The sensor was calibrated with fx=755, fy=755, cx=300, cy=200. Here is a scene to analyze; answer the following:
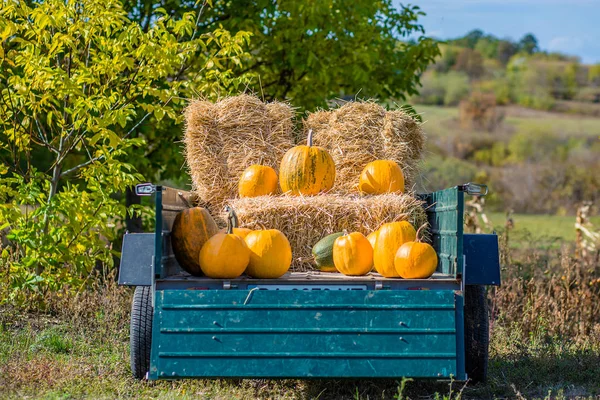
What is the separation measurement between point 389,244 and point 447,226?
1.25 ft

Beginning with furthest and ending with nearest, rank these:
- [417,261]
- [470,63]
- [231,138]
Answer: [470,63] < [231,138] < [417,261]

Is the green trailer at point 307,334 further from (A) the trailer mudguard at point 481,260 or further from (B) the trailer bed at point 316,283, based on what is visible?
(A) the trailer mudguard at point 481,260

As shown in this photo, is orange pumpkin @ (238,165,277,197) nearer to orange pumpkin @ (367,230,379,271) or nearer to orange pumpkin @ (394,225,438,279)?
orange pumpkin @ (367,230,379,271)

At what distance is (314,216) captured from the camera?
5332mm

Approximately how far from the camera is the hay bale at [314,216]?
17.4 feet

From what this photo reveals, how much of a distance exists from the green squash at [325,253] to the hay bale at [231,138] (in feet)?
4.30

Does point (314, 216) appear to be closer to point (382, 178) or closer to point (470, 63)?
point (382, 178)

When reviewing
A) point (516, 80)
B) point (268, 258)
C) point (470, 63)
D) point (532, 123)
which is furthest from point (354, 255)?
point (470, 63)

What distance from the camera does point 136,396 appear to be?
180 inches

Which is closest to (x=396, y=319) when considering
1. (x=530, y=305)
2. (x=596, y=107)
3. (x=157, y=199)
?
(x=157, y=199)

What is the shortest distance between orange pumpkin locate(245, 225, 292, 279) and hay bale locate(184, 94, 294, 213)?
63.4 inches

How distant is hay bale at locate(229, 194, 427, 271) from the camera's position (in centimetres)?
530

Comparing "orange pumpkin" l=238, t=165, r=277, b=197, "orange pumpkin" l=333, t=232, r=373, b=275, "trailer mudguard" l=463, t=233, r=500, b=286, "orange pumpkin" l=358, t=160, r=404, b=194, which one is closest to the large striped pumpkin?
"orange pumpkin" l=238, t=165, r=277, b=197

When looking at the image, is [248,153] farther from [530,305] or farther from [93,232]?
[530,305]
